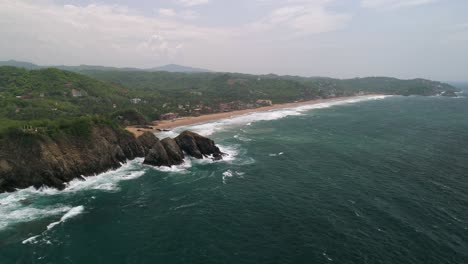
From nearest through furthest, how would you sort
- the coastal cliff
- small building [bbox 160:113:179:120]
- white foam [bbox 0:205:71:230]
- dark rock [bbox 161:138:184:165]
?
white foam [bbox 0:205:71:230], the coastal cliff, dark rock [bbox 161:138:184:165], small building [bbox 160:113:179:120]

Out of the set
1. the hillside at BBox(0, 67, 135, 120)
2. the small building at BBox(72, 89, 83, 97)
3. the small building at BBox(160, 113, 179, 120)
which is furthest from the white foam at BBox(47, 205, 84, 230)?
the small building at BBox(72, 89, 83, 97)

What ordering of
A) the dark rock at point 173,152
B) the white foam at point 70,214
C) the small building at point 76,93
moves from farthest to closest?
the small building at point 76,93
the dark rock at point 173,152
the white foam at point 70,214

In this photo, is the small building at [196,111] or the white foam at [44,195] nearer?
the white foam at [44,195]

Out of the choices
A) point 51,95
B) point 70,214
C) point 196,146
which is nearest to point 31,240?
point 70,214

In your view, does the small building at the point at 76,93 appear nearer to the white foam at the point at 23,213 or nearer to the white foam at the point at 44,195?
the white foam at the point at 44,195

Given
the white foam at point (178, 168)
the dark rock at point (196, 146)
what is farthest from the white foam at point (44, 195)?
the dark rock at point (196, 146)

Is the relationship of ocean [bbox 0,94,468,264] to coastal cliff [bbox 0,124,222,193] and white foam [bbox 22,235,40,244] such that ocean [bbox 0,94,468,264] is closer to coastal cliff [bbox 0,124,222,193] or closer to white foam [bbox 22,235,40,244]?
white foam [bbox 22,235,40,244]

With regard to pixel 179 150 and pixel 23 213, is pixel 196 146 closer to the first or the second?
pixel 179 150
